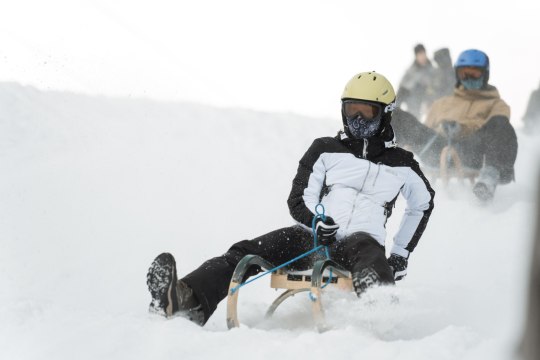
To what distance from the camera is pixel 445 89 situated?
13.4 meters

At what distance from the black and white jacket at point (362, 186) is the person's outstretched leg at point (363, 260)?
0.17m

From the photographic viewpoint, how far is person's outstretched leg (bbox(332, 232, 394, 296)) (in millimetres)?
3500

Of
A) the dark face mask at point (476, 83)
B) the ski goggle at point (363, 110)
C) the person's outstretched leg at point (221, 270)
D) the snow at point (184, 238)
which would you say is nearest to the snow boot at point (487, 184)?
the snow at point (184, 238)

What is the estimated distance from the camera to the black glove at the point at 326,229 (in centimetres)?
396

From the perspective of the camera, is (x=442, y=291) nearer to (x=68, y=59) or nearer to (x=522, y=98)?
(x=68, y=59)

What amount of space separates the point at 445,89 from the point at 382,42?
397 inches

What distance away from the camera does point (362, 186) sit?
14.0 feet

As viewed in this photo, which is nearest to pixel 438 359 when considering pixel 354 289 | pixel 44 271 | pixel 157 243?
pixel 354 289

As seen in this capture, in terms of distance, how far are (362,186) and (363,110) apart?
0.40 meters

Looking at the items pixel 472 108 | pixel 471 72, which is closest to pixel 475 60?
pixel 471 72

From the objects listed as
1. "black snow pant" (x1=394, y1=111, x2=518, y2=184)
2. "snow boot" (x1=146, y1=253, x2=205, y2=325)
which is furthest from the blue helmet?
"snow boot" (x1=146, y1=253, x2=205, y2=325)

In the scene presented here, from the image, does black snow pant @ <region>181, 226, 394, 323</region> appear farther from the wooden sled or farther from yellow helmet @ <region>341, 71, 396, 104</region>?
yellow helmet @ <region>341, 71, 396, 104</region>

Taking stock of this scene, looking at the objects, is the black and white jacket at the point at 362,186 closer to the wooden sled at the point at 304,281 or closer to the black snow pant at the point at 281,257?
the black snow pant at the point at 281,257

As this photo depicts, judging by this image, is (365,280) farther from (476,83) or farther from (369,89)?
(476,83)
